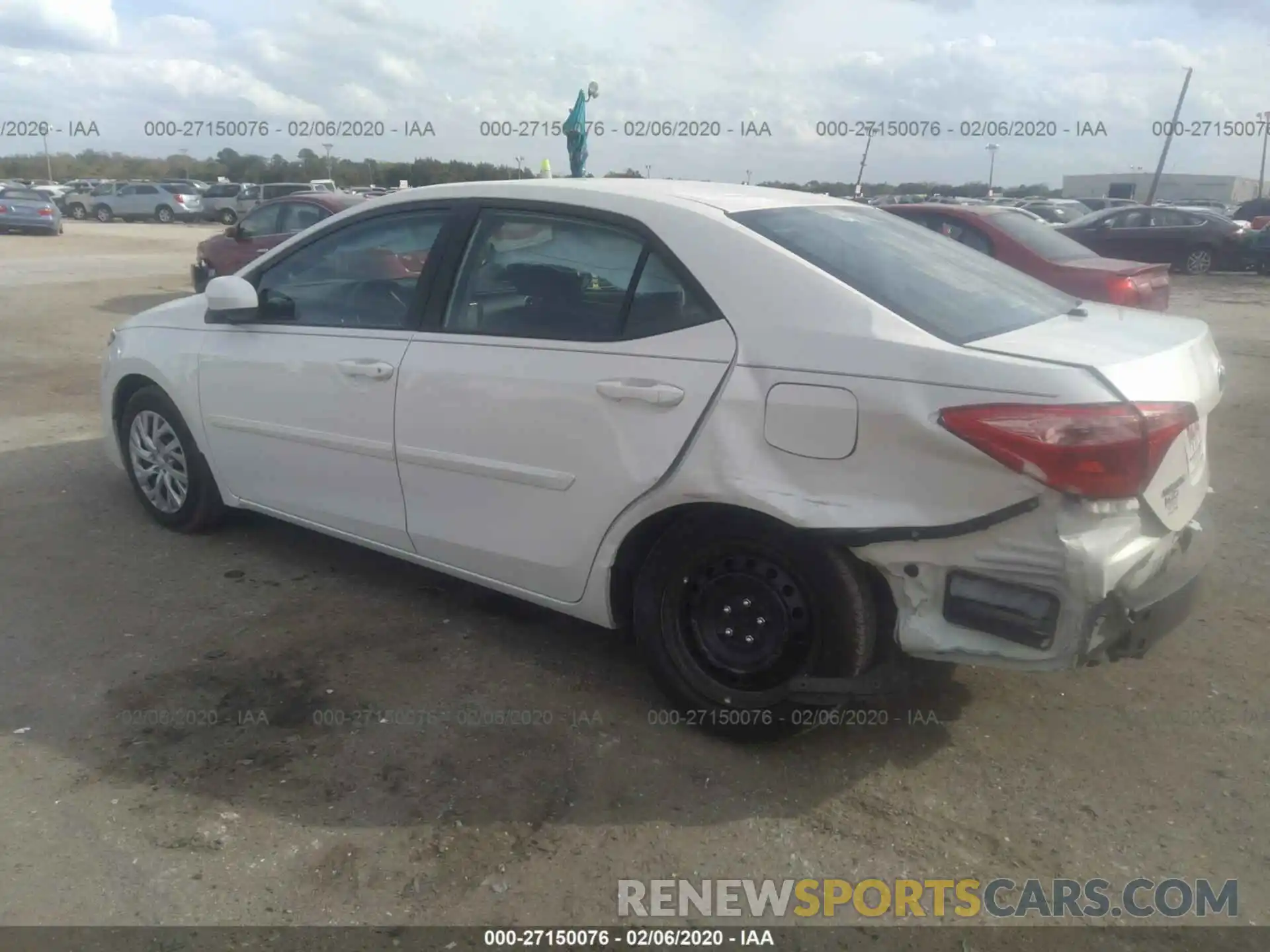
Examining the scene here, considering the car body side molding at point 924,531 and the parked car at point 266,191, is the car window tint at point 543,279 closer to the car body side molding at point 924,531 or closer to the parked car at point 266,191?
the car body side molding at point 924,531

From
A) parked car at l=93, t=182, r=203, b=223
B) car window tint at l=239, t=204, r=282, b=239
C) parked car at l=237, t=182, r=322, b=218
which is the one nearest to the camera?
car window tint at l=239, t=204, r=282, b=239

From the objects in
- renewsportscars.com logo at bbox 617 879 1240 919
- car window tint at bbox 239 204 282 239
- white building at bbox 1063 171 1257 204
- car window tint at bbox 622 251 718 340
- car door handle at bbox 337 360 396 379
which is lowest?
renewsportscars.com logo at bbox 617 879 1240 919

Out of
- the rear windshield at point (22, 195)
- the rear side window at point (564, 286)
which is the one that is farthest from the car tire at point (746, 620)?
the rear windshield at point (22, 195)

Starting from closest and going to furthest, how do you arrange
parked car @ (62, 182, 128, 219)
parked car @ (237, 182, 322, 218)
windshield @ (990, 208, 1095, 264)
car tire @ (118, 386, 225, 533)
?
car tire @ (118, 386, 225, 533)
windshield @ (990, 208, 1095, 264)
parked car @ (237, 182, 322, 218)
parked car @ (62, 182, 128, 219)

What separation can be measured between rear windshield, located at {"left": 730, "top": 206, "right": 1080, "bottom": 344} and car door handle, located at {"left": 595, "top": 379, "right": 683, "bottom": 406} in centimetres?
57

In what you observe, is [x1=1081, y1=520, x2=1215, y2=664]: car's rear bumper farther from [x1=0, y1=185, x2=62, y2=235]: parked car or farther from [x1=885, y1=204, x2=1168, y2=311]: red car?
[x1=0, y1=185, x2=62, y2=235]: parked car

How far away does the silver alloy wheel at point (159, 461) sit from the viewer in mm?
4766

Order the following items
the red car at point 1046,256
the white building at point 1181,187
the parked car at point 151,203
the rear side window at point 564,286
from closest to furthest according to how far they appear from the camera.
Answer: the rear side window at point 564,286 → the red car at point 1046,256 → the parked car at point 151,203 → the white building at point 1181,187

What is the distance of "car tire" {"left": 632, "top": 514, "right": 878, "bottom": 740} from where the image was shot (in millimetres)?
2875

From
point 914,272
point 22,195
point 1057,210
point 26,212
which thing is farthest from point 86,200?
point 914,272

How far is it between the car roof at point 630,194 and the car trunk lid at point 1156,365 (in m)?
1.01

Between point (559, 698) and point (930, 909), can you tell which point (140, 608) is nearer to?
point (559, 698)

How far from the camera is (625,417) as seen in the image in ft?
10.1

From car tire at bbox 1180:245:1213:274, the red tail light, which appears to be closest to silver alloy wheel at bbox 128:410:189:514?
the red tail light
